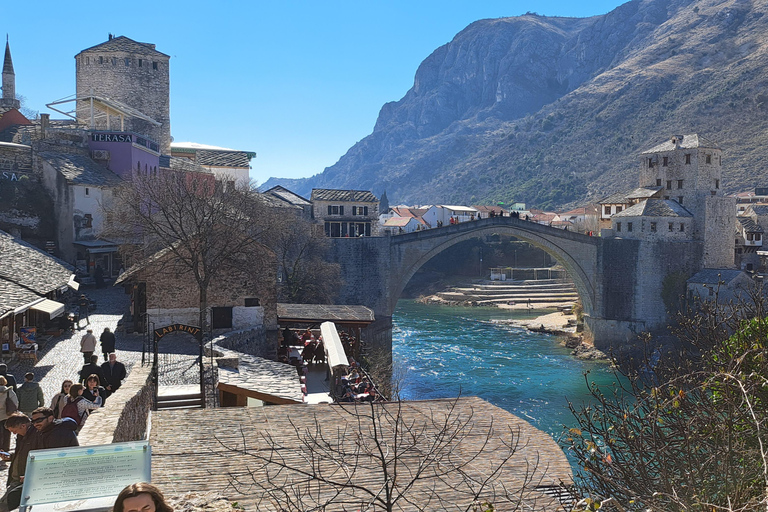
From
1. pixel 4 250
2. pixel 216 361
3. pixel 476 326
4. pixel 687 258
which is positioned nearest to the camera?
pixel 216 361

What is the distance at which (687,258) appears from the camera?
3547 centimetres

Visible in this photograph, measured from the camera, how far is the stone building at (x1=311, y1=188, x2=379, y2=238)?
42.0 metres

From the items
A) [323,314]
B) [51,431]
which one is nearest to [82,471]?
[51,431]

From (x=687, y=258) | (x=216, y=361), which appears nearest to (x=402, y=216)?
(x=687, y=258)

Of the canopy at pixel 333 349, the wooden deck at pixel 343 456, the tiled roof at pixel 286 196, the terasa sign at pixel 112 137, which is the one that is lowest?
the wooden deck at pixel 343 456

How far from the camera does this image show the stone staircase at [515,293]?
54.2 m

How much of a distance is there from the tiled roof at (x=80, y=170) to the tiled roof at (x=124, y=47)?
1012cm

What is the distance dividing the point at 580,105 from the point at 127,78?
88.9m

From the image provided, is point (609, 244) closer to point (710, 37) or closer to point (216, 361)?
point (216, 361)

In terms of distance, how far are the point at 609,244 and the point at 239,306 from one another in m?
25.8

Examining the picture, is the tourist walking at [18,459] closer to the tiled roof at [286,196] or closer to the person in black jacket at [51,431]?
the person in black jacket at [51,431]

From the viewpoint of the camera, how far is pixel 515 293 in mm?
56250

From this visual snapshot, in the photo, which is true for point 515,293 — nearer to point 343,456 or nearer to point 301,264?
point 301,264

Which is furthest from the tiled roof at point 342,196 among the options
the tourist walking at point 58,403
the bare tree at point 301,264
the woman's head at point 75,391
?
the woman's head at point 75,391
